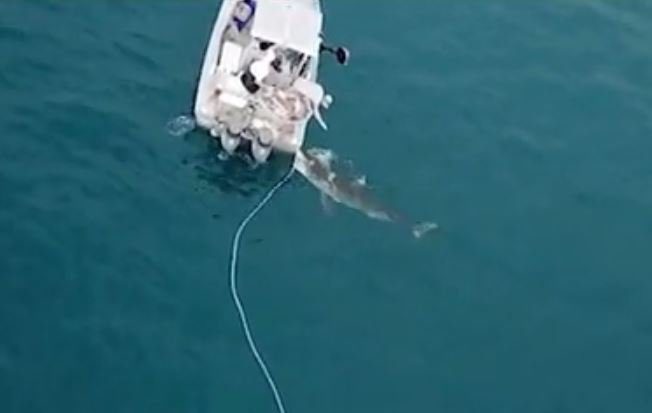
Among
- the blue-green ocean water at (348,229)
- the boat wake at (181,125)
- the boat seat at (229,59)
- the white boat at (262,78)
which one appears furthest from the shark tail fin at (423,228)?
the boat wake at (181,125)

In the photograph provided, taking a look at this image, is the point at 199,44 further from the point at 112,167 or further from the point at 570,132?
the point at 570,132

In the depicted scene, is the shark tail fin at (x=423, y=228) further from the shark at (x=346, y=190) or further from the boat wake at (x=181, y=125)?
the boat wake at (x=181, y=125)

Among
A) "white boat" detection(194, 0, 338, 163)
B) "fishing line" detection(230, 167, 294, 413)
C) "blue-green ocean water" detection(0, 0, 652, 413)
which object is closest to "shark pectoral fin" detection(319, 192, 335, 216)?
"blue-green ocean water" detection(0, 0, 652, 413)

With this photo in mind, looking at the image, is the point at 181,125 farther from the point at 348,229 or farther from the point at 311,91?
the point at 348,229

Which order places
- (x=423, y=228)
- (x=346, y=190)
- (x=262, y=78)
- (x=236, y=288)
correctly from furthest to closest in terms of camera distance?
(x=262, y=78) < (x=346, y=190) < (x=423, y=228) < (x=236, y=288)

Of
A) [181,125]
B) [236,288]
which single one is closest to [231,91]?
[181,125]

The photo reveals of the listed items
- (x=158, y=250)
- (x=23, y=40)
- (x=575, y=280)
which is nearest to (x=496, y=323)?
(x=575, y=280)

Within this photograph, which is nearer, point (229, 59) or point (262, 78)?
point (262, 78)
